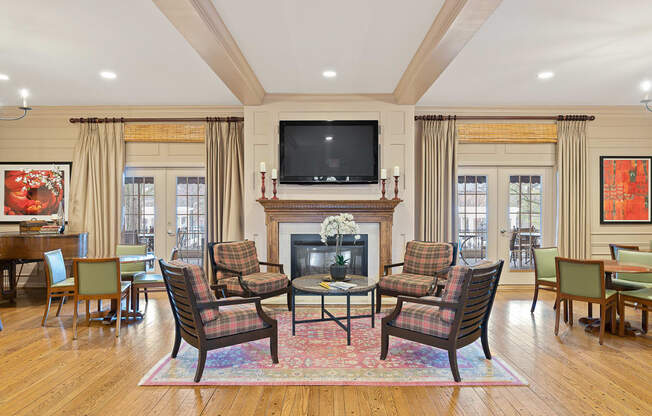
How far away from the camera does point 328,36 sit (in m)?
3.63

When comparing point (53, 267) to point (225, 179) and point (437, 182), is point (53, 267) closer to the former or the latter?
point (225, 179)

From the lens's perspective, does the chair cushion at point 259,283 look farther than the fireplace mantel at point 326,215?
No

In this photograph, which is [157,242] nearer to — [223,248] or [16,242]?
[16,242]

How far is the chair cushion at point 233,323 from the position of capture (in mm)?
2883

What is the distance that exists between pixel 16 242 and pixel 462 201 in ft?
21.4

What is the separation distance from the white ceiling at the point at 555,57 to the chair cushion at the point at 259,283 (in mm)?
3239

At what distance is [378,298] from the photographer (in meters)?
4.61

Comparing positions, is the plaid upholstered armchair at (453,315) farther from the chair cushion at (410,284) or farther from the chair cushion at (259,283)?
the chair cushion at (259,283)

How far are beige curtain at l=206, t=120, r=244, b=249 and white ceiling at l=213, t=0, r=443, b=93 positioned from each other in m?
1.35

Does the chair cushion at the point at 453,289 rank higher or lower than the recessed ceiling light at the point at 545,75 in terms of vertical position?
lower

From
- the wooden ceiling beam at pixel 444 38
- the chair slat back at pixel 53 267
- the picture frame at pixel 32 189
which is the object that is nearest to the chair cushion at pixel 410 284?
the wooden ceiling beam at pixel 444 38

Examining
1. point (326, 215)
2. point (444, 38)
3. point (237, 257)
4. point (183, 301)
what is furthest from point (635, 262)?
point (183, 301)

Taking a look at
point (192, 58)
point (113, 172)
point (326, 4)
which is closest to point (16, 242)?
point (113, 172)

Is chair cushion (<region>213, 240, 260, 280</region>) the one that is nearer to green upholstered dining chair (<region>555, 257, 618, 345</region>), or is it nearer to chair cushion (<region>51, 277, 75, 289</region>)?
chair cushion (<region>51, 277, 75, 289</region>)
